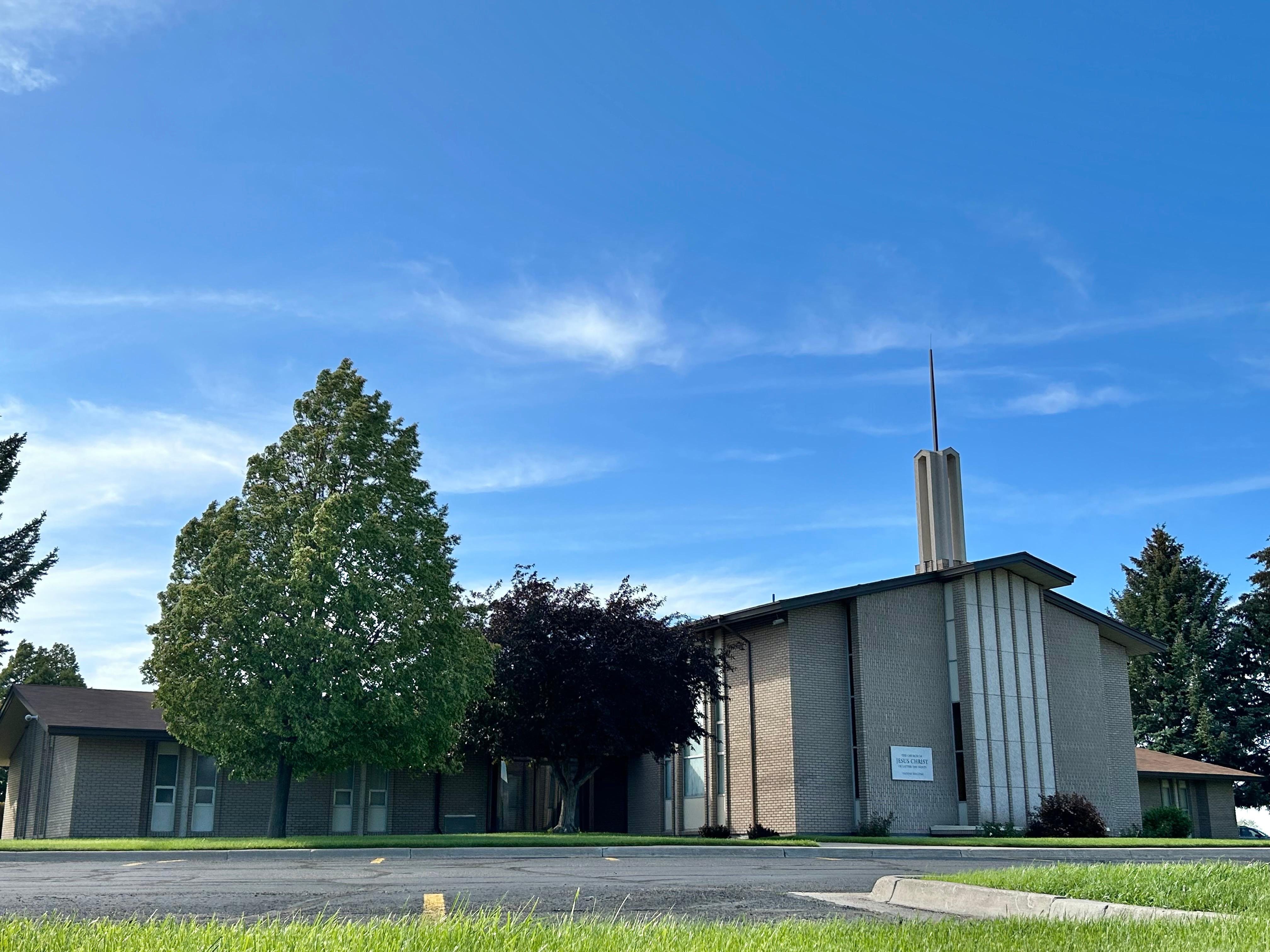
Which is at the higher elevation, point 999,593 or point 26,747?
point 999,593

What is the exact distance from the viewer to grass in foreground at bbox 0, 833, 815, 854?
2014 centimetres

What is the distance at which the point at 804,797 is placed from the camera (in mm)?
30031

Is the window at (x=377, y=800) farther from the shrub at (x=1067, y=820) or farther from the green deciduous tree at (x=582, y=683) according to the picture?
the shrub at (x=1067, y=820)

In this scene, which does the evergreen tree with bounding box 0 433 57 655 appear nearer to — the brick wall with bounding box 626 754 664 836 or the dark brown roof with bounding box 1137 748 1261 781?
the brick wall with bounding box 626 754 664 836

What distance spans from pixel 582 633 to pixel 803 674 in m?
5.98

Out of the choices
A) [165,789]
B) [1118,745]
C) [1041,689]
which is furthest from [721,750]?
[165,789]

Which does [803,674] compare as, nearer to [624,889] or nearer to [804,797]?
[804,797]

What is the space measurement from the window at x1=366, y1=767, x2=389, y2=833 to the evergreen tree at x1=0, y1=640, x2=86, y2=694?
92.3ft

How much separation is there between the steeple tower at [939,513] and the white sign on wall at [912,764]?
570 cm

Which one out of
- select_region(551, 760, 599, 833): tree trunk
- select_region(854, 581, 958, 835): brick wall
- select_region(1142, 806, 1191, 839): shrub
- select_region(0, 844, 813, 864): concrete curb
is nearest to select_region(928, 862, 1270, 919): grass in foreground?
select_region(0, 844, 813, 864): concrete curb

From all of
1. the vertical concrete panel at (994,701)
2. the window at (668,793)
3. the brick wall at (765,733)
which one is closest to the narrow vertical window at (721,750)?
the brick wall at (765,733)

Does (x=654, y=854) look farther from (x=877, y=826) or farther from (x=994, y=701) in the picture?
(x=994, y=701)

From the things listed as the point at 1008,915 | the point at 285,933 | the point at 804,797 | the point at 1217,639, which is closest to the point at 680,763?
the point at 804,797

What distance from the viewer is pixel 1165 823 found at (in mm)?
34406
